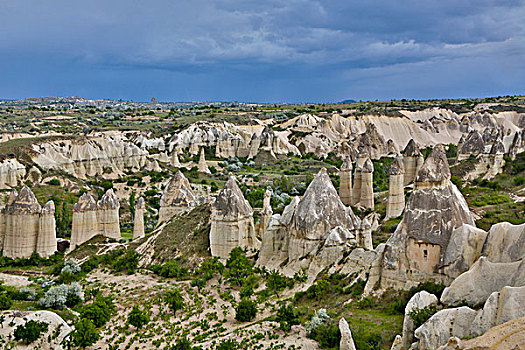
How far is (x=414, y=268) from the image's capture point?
60.2ft

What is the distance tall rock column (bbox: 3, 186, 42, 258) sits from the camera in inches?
1405

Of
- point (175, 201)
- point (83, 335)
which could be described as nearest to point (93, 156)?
point (175, 201)

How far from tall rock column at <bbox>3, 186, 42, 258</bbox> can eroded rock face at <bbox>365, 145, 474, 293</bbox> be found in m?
28.1

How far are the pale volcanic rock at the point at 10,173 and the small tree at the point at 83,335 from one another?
36.2 meters

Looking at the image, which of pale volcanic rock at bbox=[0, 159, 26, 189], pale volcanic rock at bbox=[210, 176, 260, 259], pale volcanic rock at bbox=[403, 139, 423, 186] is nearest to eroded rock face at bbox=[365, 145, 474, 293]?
pale volcanic rock at bbox=[210, 176, 260, 259]

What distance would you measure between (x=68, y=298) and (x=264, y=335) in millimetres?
Result: 12693

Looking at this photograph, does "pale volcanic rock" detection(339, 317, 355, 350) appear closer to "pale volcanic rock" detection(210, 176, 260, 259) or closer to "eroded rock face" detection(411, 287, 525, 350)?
"eroded rock face" detection(411, 287, 525, 350)

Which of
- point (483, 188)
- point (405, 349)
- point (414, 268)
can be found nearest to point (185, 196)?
point (414, 268)

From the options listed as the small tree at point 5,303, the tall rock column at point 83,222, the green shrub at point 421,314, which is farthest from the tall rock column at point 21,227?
the green shrub at point 421,314

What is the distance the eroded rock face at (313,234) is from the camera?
2389cm

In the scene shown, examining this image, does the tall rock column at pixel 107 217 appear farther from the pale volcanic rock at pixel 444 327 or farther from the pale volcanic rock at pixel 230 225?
the pale volcanic rock at pixel 444 327

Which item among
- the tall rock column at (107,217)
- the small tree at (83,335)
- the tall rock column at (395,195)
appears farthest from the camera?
the tall rock column at (395,195)

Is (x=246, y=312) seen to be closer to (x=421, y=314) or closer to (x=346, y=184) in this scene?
(x=421, y=314)

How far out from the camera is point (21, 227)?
117 ft
